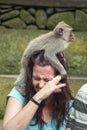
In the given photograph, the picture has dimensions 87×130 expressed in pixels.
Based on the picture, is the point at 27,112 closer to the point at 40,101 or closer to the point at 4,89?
the point at 40,101

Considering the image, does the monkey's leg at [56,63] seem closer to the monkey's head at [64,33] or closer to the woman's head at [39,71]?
the woman's head at [39,71]

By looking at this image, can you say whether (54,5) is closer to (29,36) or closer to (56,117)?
(29,36)

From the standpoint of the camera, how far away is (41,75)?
10.7 feet

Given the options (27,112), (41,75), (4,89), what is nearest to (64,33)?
(41,75)

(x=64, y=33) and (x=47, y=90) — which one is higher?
(x=47, y=90)

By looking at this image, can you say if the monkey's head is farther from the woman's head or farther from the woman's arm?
the woman's arm

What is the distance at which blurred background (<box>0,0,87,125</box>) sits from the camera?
28.0 ft

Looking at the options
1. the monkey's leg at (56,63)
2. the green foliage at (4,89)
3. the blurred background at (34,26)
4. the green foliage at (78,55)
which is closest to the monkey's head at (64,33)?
the monkey's leg at (56,63)

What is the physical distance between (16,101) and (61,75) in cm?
32

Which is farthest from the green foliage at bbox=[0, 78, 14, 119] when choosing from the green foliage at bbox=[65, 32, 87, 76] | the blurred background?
the green foliage at bbox=[65, 32, 87, 76]

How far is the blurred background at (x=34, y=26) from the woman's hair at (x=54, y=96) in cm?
482

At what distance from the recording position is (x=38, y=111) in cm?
335

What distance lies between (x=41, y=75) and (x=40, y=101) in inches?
6.4

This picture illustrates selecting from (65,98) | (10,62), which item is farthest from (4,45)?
(65,98)
